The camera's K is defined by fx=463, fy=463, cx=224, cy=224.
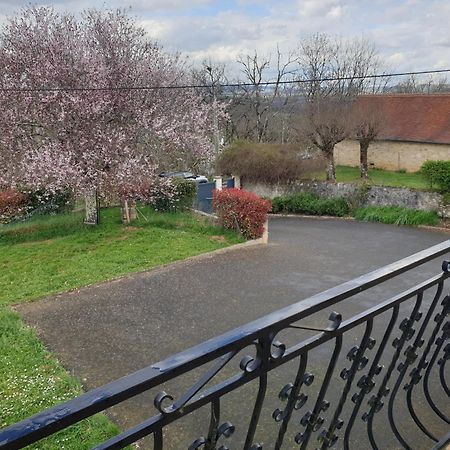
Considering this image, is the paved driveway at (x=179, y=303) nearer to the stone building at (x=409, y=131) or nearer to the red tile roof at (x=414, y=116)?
the stone building at (x=409, y=131)

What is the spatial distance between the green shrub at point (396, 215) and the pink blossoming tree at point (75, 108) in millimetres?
9588

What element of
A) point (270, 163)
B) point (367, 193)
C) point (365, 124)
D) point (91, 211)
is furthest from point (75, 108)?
point (365, 124)

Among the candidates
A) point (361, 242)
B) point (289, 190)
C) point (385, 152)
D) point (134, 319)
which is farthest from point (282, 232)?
point (385, 152)

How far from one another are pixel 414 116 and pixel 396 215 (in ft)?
36.4

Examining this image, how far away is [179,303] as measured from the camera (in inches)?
327

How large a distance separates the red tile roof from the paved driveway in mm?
14336

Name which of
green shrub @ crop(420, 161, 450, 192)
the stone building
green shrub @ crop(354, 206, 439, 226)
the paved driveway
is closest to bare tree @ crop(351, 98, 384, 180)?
the stone building

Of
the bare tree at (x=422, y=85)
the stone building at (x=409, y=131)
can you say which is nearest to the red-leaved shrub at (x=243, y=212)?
the stone building at (x=409, y=131)

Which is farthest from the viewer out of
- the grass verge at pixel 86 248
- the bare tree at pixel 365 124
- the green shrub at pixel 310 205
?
the bare tree at pixel 365 124

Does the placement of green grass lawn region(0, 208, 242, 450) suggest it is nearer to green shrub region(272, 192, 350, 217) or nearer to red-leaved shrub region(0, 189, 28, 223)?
red-leaved shrub region(0, 189, 28, 223)

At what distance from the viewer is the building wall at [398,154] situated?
82.9ft

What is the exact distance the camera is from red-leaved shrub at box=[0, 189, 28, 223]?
16.2 meters

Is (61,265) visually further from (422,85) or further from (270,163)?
(422,85)

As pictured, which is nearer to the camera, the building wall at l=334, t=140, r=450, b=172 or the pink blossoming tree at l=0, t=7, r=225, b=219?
the pink blossoming tree at l=0, t=7, r=225, b=219
